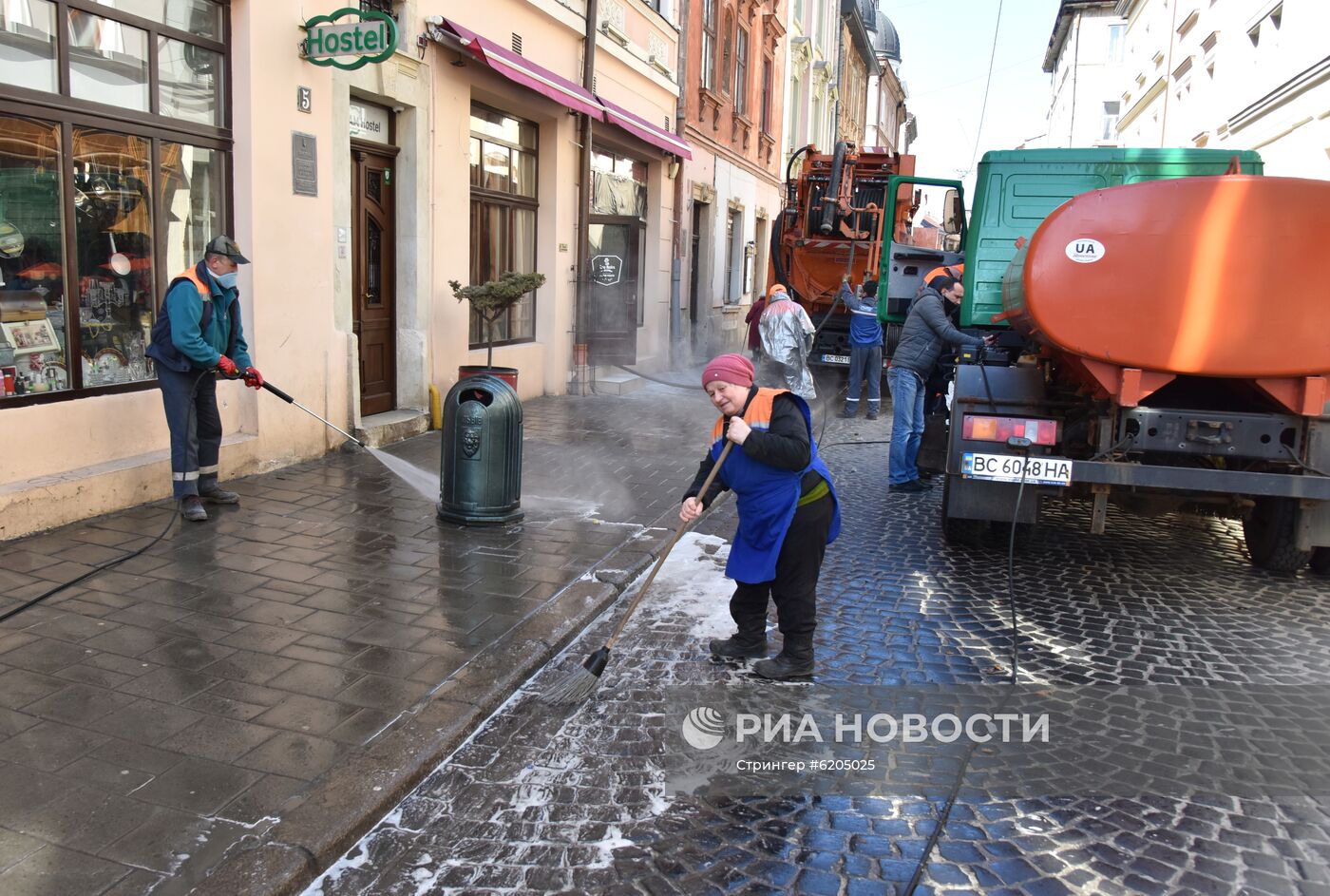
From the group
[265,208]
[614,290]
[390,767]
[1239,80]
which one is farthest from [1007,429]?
[1239,80]

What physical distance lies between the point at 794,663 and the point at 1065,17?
5117cm

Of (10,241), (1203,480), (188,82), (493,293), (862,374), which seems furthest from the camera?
(862,374)

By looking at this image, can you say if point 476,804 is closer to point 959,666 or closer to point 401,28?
point 959,666

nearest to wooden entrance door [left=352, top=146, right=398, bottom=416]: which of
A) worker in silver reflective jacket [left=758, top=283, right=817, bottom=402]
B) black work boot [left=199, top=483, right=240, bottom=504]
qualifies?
black work boot [left=199, top=483, right=240, bottom=504]

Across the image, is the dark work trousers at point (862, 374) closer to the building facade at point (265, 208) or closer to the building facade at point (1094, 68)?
the building facade at point (265, 208)

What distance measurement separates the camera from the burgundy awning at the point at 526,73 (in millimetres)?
9898

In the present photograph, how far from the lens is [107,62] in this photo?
6570 millimetres

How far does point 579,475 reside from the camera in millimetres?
8430

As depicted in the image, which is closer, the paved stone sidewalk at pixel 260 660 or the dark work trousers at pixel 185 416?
the paved stone sidewalk at pixel 260 660

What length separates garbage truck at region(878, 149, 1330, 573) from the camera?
15.7 ft

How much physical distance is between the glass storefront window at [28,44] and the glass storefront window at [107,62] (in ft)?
0.44

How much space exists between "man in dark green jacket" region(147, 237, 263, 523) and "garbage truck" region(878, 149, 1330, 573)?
4.44 m

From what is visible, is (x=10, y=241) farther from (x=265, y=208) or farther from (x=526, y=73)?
(x=526, y=73)

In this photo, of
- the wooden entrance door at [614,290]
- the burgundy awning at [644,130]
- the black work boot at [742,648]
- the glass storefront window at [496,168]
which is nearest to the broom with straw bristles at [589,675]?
the black work boot at [742,648]
